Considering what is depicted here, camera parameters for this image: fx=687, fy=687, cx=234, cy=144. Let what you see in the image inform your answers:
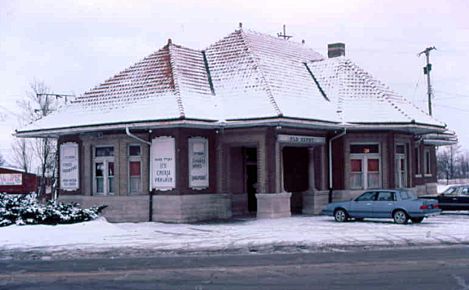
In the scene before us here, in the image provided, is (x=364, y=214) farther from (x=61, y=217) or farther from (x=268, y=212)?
(x=61, y=217)

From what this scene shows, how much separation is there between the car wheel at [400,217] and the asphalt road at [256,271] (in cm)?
729

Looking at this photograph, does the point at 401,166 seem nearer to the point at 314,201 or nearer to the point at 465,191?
the point at 465,191

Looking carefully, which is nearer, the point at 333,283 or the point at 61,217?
the point at 333,283

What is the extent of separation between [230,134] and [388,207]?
7181 mm

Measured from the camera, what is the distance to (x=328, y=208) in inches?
1065

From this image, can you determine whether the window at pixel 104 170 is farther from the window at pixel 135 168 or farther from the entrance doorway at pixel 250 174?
the entrance doorway at pixel 250 174

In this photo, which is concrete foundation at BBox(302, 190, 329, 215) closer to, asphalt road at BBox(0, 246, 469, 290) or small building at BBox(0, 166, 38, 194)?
asphalt road at BBox(0, 246, 469, 290)

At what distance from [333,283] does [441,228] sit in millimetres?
12386

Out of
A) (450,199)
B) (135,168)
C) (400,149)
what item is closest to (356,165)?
(400,149)

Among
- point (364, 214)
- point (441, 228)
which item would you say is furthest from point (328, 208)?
point (441, 228)

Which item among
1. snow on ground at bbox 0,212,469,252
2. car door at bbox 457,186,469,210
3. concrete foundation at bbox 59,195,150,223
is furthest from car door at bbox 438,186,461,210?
concrete foundation at bbox 59,195,150,223

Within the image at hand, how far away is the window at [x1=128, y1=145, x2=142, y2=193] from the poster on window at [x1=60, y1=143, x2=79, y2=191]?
123 inches

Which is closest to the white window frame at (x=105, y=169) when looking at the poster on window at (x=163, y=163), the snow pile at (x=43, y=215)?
the poster on window at (x=163, y=163)

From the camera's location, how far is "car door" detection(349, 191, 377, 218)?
26.0m
